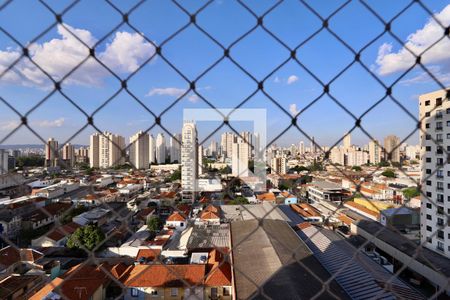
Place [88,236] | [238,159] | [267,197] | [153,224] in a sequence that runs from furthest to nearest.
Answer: [267,197], [153,224], [88,236], [238,159]

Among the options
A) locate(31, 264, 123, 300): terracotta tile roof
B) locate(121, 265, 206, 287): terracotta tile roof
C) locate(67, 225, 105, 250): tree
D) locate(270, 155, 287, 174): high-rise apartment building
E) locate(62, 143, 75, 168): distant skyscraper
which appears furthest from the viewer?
locate(67, 225, 105, 250): tree

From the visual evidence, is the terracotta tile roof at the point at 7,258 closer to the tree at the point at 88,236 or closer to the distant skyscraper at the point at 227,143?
the tree at the point at 88,236

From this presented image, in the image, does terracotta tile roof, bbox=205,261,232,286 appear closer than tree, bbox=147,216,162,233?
Yes

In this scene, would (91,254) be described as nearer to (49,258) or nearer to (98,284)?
(98,284)

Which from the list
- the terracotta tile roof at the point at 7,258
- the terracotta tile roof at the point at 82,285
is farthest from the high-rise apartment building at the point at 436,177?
the terracotta tile roof at the point at 7,258

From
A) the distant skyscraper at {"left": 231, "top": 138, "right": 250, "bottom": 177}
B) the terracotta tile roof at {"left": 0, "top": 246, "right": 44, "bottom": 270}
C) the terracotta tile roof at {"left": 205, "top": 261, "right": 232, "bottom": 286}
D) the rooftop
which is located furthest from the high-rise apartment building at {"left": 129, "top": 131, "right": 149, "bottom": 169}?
the terracotta tile roof at {"left": 0, "top": 246, "right": 44, "bottom": 270}

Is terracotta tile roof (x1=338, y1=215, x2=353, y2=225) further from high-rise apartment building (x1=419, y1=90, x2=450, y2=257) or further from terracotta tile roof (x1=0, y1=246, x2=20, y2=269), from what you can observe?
terracotta tile roof (x1=0, y1=246, x2=20, y2=269)

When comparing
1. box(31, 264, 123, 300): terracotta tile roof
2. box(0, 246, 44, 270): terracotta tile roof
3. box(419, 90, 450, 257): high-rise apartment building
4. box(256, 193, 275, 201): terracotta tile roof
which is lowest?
box(0, 246, 44, 270): terracotta tile roof

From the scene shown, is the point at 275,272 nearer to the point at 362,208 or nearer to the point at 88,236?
the point at 88,236

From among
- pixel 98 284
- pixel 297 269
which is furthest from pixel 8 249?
pixel 297 269

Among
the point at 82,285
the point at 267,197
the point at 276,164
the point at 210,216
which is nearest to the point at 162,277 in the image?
the point at 82,285

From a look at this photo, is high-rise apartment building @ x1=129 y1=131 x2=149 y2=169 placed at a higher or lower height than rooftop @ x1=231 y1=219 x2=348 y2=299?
higher
